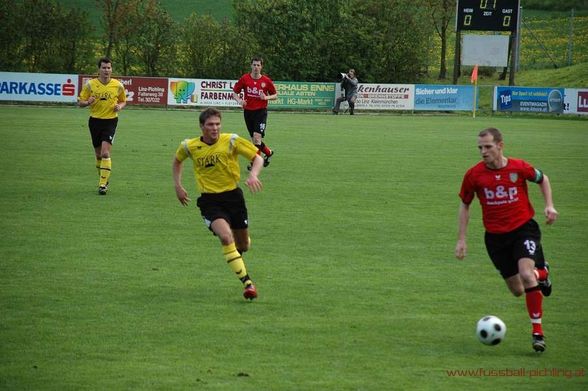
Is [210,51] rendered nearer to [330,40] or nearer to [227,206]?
[330,40]

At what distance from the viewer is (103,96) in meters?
18.3

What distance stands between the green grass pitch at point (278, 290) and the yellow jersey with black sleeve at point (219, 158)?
1.09 meters

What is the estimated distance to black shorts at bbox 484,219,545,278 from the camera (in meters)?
8.51

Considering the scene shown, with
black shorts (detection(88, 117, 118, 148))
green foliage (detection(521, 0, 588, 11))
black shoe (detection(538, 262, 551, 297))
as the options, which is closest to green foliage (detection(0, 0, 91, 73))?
black shorts (detection(88, 117, 118, 148))

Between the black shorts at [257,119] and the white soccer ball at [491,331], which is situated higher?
the black shorts at [257,119]

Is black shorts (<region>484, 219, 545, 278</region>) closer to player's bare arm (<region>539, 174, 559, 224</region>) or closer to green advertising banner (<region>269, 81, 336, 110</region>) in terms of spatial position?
player's bare arm (<region>539, 174, 559, 224</region>)

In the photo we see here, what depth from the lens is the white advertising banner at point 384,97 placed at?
48.9 m

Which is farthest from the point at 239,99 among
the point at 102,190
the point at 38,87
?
the point at 38,87

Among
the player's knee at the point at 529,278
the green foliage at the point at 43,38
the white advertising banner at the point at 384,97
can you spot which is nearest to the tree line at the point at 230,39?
the green foliage at the point at 43,38

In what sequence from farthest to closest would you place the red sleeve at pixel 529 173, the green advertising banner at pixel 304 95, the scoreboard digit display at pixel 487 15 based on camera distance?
the scoreboard digit display at pixel 487 15, the green advertising banner at pixel 304 95, the red sleeve at pixel 529 173

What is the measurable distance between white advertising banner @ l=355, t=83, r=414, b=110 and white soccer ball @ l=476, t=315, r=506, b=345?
41.2 metres

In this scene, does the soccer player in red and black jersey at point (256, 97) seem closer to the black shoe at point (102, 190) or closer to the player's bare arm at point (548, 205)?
the black shoe at point (102, 190)

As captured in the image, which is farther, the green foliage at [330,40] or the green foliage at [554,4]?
the green foliage at [554,4]

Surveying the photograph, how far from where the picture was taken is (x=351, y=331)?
8625mm
